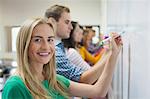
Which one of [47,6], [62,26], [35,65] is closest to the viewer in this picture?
[35,65]

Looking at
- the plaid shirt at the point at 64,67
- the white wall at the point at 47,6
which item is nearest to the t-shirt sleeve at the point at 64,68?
the plaid shirt at the point at 64,67

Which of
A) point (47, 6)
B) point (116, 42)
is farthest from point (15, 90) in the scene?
point (47, 6)

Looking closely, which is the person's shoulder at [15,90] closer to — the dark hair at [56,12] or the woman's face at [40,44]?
the woman's face at [40,44]

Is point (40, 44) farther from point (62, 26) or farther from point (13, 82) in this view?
point (62, 26)

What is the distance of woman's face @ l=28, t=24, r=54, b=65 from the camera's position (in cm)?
108

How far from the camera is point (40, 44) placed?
1090mm

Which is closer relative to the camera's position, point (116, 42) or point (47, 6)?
point (116, 42)

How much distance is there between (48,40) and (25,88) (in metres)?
0.20

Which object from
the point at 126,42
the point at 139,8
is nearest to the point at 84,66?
the point at 126,42

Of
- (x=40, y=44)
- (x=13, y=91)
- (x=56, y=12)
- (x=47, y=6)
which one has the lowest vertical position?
(x=13, y=91)

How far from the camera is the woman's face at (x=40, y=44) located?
1.08 meters

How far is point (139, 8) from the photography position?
81 cm

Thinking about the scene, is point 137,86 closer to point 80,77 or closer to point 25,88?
point 25,88

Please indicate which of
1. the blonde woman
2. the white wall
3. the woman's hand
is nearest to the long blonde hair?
the blonde woman
